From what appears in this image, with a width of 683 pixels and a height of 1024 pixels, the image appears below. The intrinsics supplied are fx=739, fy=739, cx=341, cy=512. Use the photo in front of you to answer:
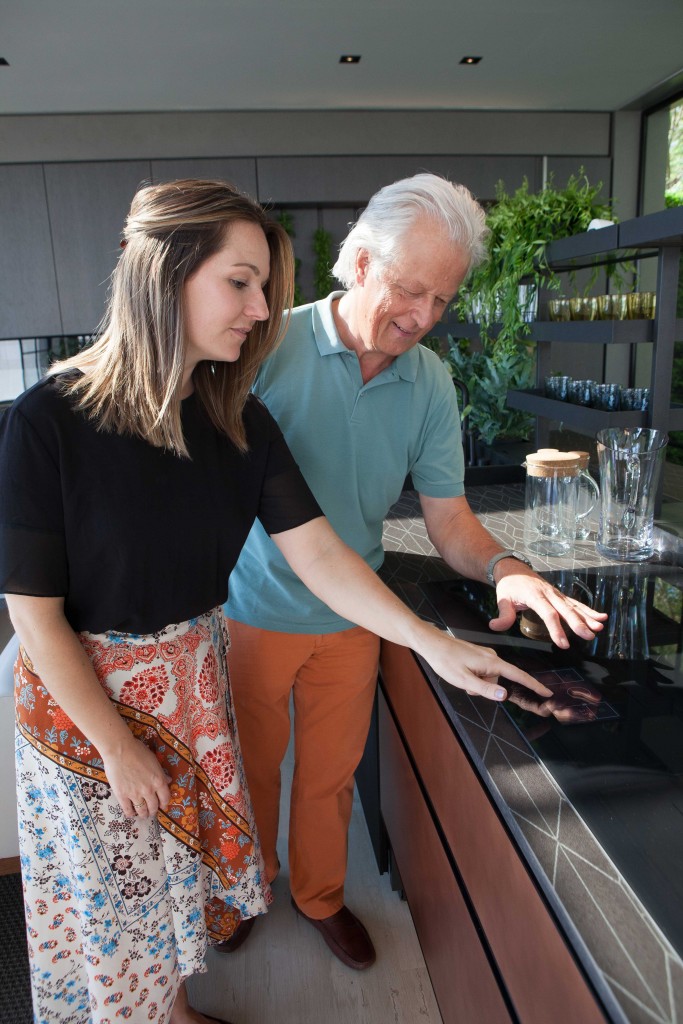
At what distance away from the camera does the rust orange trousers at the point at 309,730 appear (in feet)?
4.89

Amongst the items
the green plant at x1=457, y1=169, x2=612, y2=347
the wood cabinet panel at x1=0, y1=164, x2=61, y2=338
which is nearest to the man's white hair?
the green plant at x1=457, y1=169, x2=612, y2=347

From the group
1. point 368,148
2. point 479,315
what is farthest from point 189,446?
point 368,148

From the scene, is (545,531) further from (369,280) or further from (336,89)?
(336,89)

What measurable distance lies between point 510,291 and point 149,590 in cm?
148

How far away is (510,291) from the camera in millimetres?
2104

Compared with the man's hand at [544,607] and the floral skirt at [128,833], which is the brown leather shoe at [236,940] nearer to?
the floral skirt at [128,833]

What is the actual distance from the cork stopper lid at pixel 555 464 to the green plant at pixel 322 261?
359 centimetres

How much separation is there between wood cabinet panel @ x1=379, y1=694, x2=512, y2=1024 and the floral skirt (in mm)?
347

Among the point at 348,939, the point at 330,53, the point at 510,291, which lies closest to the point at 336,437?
the point at 510,291

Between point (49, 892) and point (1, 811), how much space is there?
2.66 feet

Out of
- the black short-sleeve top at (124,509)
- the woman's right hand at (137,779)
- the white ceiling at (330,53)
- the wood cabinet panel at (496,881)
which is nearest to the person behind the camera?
the wood cabinet panel at (496,881)

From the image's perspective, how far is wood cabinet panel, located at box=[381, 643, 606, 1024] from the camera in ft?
2.34

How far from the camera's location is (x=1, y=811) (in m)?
1.83

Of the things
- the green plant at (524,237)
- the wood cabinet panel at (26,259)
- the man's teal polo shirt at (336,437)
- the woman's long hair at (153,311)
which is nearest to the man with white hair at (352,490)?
the man's teal polo shirt at (336,437)
